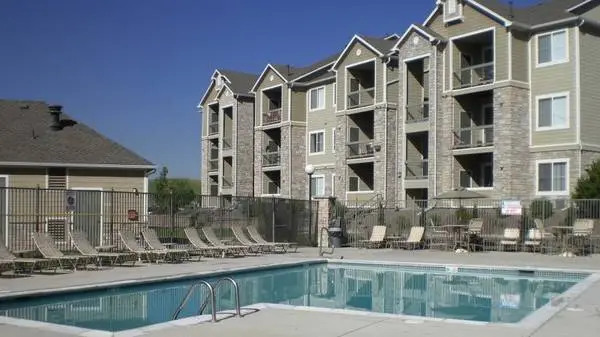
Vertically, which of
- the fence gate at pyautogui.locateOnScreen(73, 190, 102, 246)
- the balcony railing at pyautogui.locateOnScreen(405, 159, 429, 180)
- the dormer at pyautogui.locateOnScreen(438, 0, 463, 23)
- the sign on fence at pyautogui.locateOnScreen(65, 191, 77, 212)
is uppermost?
the dormer at pyautogui.locateOnScreen(438, 0, 463, 23)

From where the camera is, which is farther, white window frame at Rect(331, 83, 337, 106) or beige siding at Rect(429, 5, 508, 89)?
white window frame at Rect(331, 83, 337, 106)

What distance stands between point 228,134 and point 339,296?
37805mm

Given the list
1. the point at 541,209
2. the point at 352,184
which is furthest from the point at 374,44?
the point at 541,209

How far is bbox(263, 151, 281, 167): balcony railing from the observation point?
48.1 meters

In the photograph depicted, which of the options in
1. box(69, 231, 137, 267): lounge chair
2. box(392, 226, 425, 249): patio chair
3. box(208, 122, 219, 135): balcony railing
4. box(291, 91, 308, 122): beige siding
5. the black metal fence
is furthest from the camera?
box(208, 122, 219, 135): balcony railing

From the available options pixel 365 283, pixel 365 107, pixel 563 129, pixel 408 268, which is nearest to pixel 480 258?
pixel 408 268

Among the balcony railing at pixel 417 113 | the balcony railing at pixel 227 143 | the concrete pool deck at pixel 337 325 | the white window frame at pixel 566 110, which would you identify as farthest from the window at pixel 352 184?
the concrete pool deck at pixel 337 325

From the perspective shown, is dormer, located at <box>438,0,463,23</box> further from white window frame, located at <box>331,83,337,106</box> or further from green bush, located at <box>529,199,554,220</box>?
green bush, located at <box>529,199,554,220</box>

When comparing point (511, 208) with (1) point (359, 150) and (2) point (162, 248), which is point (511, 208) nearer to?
(2) point (162, 248)

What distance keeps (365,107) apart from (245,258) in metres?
A: 18.2

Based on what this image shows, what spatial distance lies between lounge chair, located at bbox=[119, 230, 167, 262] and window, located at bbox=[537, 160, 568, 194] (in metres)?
18.0

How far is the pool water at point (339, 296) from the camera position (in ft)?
42.5

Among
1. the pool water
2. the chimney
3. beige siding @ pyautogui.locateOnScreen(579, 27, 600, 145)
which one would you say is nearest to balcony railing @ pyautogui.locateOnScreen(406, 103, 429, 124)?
beige siding @ pyautogui.locateOnScreen(579, 27, 600, 145)

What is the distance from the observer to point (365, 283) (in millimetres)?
18812
